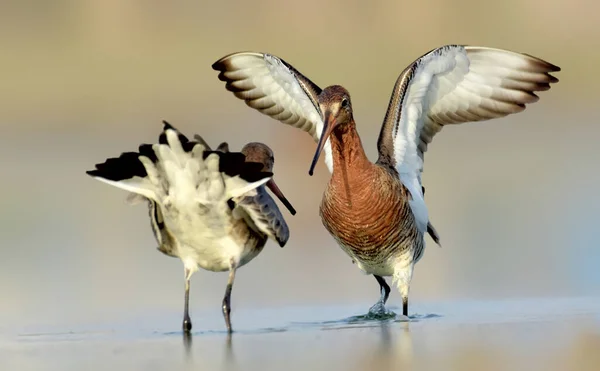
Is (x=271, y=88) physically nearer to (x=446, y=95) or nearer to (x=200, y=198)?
(x=446, y=95)

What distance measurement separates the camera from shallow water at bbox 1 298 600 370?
837cm

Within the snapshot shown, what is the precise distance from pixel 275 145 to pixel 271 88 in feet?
13.6

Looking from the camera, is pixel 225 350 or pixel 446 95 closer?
pixel 225 350

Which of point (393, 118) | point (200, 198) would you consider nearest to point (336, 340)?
point (200, 198)

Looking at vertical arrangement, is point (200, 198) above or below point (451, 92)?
below

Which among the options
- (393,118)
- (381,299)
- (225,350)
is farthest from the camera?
(393,118)

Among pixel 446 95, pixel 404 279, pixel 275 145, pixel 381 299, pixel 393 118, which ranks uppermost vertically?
pixel 275 145

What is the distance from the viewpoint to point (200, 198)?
10836mm

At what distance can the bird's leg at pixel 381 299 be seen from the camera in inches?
459

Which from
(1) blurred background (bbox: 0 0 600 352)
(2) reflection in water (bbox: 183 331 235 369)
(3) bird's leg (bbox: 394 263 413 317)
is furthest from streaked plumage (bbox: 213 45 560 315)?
(2) reflection in water (bbox: 183 331 235 369)

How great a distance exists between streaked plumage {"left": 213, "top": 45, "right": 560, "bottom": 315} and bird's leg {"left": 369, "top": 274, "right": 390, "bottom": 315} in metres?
0.02

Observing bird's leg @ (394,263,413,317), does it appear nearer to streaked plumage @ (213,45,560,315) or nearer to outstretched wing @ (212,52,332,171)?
streaked plumage @ (213,45,560,315)

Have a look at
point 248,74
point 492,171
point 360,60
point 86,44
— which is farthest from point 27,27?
point 248,74

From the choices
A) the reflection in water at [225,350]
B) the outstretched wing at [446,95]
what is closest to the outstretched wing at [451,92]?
the outstretched wing at [446,95]
